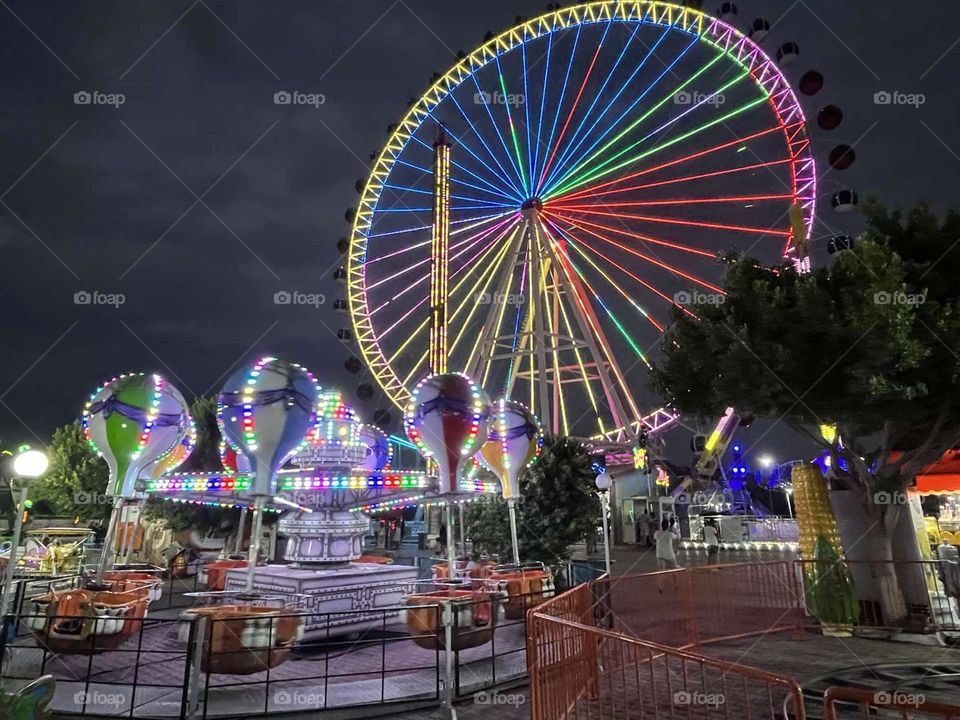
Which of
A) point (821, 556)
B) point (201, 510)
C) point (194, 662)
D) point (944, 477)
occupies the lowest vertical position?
point (194, 662)

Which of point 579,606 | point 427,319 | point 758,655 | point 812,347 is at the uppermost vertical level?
point 427,319

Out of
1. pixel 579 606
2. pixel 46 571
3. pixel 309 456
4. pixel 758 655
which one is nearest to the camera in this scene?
→ pixel 579 606

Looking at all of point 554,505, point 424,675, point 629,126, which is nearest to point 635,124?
point 629,126

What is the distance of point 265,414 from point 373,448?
16.5 feet

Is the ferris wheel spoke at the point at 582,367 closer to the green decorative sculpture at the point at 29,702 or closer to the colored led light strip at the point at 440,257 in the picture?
the colored led light strip at the point at 440,257

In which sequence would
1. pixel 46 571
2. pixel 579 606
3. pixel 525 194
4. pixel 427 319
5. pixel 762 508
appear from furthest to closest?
pixel 762 508
pixel 427 319
pixel 525 194
pixel 46 571
pixel 579 606

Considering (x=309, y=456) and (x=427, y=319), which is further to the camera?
(x=427, y=319)

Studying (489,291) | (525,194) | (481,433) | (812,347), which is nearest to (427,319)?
(489,291)

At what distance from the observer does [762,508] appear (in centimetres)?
4009

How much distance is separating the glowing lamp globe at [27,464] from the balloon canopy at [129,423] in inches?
109

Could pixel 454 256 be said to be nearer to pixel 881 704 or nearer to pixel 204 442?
pixel 204 442

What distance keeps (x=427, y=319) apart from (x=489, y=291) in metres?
2.08

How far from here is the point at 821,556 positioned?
9164 millimetres

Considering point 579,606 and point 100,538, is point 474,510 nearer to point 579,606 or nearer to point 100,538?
point 579,606
